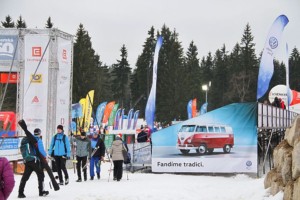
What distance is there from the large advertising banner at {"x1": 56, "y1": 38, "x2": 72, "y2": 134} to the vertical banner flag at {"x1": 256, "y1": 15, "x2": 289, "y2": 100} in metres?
7.58

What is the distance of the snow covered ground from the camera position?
11.8 metres

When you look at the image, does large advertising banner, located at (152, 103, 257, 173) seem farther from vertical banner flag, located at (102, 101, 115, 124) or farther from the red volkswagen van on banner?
vertical banner flag, located at (102, 101, 115, 124)

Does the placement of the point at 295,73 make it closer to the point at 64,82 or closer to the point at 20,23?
the point at 20,23

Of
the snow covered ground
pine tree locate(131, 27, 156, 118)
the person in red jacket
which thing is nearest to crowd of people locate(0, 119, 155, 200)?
the snow covered ground

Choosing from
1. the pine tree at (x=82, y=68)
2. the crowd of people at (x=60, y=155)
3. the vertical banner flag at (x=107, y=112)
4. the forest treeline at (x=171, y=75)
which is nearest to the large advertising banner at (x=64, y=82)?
the crowd of people at (x=60, y=155)

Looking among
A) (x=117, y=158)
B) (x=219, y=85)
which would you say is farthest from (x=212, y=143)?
(x=219, y=85)

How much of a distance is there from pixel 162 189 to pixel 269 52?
6488 millimetres

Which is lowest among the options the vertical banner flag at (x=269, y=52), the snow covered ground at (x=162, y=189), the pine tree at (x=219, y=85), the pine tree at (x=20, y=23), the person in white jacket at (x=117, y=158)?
the snow covered ground at (x=162, y=189)

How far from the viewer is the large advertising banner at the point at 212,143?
54.5 ft

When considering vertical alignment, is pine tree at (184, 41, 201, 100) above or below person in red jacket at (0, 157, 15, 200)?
above

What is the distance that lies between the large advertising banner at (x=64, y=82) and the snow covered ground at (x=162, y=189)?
338 cm

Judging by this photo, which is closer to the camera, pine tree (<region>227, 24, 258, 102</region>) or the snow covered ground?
the snow covered ground

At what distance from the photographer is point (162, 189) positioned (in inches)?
522

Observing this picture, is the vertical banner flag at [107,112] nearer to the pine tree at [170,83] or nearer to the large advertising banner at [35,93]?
the large advertising banner at [35,93]
